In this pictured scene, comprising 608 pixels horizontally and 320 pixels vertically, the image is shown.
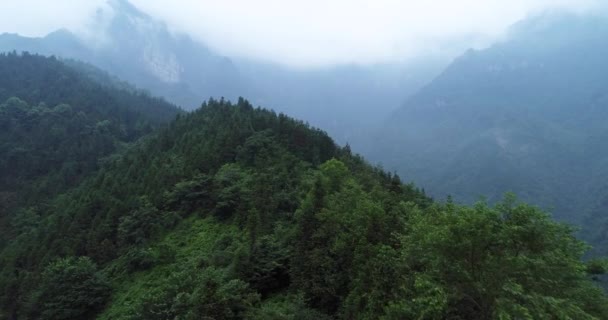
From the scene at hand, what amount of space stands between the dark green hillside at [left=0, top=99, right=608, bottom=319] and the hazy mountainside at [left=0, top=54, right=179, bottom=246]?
57.7 ft

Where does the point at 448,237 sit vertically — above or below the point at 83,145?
below

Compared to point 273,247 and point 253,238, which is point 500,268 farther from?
point 253,238

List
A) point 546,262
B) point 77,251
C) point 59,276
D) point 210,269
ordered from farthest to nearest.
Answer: point 77,251, point 59,276, point 210,269, point 546,262

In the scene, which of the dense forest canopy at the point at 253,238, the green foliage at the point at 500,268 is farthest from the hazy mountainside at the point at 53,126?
the green foliage at the point at 500,268

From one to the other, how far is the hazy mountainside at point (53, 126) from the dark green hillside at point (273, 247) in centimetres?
1758

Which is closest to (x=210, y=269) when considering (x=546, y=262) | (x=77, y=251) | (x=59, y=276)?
(x=59, y=276)

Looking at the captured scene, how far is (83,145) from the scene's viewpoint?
9106 centimetres

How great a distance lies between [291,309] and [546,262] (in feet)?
38.0

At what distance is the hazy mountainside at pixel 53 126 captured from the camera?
79125 mm

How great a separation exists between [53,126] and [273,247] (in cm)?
8959

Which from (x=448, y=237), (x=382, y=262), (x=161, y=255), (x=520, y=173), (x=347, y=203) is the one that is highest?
(x=520, y=173)

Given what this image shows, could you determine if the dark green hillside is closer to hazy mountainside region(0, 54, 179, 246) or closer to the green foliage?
the green foliage

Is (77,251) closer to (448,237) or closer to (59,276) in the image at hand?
(59,276)

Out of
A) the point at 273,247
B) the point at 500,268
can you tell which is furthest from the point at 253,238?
the point at 500,268
